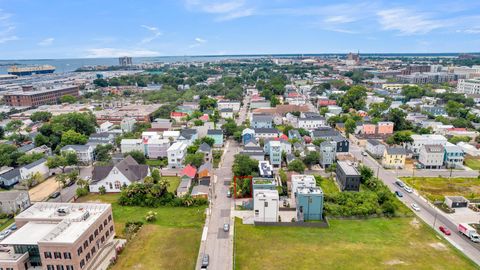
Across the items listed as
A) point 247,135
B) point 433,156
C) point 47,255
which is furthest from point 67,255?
point 433,156

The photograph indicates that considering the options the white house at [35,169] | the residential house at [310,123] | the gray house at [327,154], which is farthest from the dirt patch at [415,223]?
the white house at [35,169]

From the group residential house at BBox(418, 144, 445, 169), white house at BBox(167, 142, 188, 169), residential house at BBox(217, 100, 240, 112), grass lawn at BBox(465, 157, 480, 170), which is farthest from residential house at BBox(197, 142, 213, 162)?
residential house at BBox(217, 100, 240, 112)

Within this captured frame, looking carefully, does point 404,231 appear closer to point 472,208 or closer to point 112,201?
point 472,208

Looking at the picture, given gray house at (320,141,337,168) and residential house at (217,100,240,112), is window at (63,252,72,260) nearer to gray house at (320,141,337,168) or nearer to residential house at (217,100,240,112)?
gray house at (320,141,337,168)

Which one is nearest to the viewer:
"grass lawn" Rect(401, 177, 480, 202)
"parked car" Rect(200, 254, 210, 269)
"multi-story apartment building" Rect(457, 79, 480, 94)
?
"parked car" Rect(200, 254, 210, 269)

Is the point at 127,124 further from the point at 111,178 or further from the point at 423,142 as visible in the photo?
the point at 423,142

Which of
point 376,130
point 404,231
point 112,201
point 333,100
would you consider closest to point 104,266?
point 112,201

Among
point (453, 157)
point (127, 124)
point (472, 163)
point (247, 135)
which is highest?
point (127, 124)

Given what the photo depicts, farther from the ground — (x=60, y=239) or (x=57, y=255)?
(x=60, y=239)
